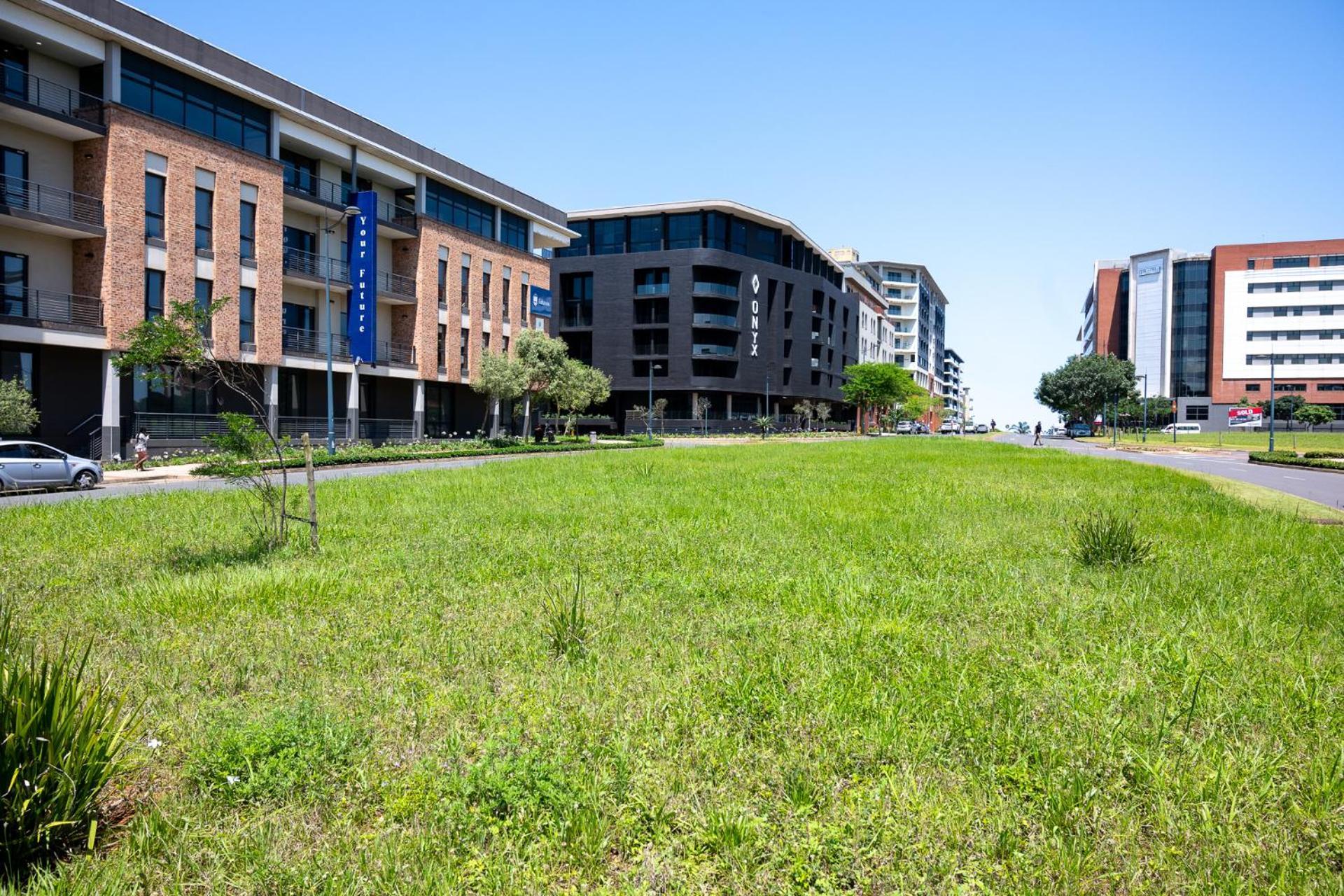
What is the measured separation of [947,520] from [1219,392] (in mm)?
117276

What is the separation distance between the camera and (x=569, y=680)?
5297 millimetres

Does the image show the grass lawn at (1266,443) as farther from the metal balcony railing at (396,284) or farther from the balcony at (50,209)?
the balcony at (50,209)

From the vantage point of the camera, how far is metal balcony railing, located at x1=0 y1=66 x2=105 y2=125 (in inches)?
1008

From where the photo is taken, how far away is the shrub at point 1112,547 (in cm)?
897

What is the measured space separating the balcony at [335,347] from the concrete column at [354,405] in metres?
0.97

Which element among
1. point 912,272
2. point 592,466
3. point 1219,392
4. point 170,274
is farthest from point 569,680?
point 912,272

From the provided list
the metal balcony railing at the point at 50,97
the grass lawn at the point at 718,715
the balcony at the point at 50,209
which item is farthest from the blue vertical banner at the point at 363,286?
the grass lawn at the point at 718,715

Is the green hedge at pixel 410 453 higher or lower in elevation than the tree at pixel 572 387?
lower

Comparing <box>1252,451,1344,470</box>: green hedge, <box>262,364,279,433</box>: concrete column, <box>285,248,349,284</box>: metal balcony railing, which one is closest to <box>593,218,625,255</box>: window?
<box>285,248,349,284</box>: metal balcony railing

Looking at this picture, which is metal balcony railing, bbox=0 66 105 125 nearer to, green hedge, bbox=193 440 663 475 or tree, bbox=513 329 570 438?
green hedge, bbox=193 440 663 475

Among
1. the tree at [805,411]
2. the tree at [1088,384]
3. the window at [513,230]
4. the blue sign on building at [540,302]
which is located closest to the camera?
the window at [513,230]

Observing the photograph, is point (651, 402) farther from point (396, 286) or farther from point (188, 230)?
point (188, 230)

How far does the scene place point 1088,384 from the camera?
3787 inches

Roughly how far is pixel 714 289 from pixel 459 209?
35.8 meters
